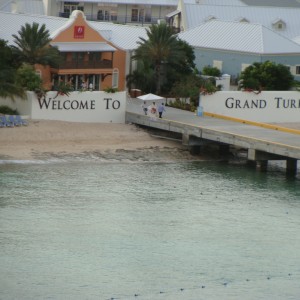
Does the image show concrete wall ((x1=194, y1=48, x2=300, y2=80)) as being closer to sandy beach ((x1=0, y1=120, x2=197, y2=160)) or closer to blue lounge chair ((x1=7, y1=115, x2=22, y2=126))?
sandy beach ((x1=0, y1=120, x2=197, y2=160))

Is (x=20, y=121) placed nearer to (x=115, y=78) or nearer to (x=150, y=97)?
(x=150, y=97)

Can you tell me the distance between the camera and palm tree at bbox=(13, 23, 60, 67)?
7106 centimetres

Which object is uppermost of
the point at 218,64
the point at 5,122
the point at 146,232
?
the point at 218,64

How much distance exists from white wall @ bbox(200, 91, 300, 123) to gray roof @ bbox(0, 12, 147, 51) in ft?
32.1

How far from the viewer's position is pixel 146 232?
46.4 m

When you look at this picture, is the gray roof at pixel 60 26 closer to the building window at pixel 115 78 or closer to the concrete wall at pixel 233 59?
the building window at pixel 115 78

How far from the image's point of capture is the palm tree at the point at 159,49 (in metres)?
76.5

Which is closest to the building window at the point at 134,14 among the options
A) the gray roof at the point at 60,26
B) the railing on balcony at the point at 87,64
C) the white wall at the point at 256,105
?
the gray roof at the point at 60,26

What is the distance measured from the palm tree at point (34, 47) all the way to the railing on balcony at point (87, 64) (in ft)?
9.70

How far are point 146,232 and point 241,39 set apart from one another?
40196mm

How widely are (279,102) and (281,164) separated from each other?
11.4 meters

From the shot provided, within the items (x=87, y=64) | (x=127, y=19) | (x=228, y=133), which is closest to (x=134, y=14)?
(x=127, y=19)

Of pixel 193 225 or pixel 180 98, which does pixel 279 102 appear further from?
pixel 193 225

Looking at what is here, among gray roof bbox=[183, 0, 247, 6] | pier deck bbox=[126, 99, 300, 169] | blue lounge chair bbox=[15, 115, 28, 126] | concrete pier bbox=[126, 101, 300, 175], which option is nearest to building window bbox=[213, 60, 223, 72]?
pier deck bbox=[126, 99, 300, 169]
